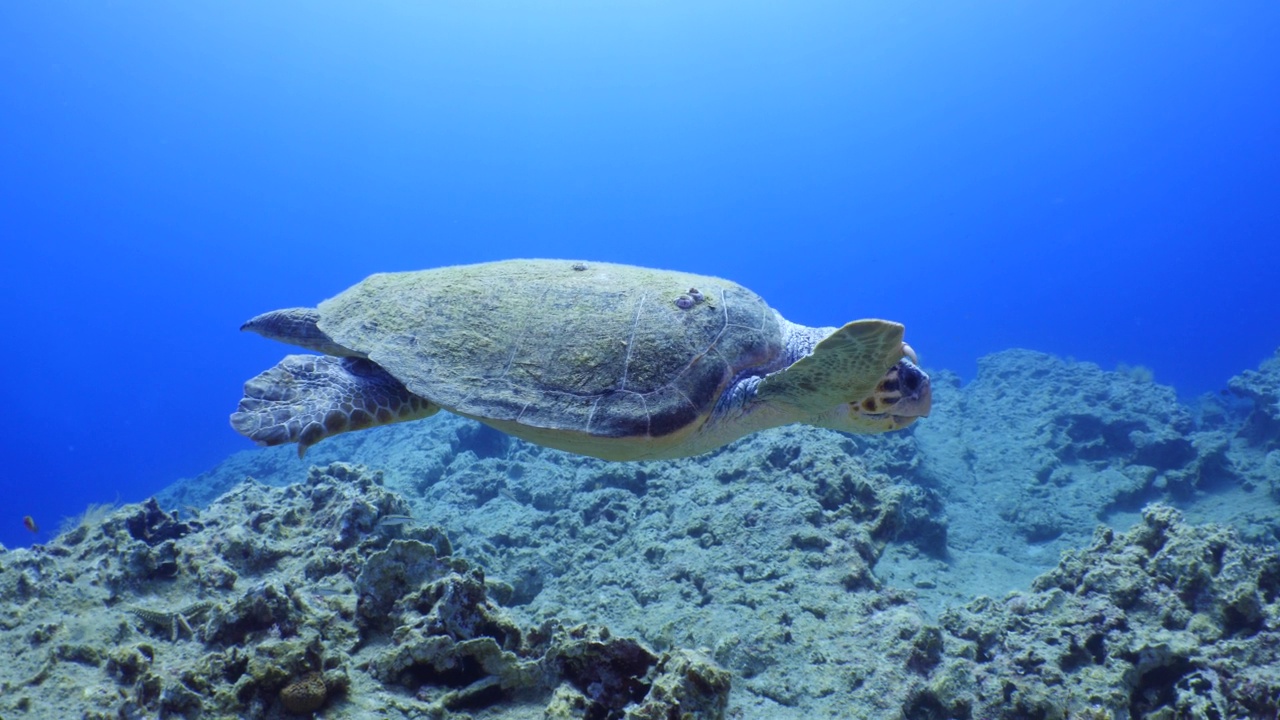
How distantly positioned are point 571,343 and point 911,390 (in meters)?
2.47

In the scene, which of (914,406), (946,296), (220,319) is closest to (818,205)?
(946,296)

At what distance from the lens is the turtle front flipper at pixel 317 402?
4.10m

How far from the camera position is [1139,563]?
12.2 ft

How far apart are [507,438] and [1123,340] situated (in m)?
85.0

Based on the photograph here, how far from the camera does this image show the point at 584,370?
3.96 m

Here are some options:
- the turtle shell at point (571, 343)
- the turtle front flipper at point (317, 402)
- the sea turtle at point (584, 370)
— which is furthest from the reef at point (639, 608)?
the turtle shell at point (571, 343)

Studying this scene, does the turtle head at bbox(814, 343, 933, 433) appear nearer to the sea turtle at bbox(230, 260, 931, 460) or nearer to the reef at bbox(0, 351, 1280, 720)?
the sea turtle at bbox(230, 260, 931, 460)

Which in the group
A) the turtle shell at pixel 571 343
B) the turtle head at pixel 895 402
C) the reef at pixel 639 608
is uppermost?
the turtle head at pixel 895 402

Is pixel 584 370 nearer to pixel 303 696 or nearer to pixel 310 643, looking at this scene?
pixel 310 643

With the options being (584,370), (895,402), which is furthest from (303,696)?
(895,402)

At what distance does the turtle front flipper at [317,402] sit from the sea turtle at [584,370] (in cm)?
1

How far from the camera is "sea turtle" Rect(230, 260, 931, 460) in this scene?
12.5ft

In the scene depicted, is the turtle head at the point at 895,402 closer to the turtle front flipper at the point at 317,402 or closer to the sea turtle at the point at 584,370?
the sea turtle at the point at 584,370

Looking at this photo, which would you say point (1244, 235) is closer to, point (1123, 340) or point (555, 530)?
point (1123, 340)
